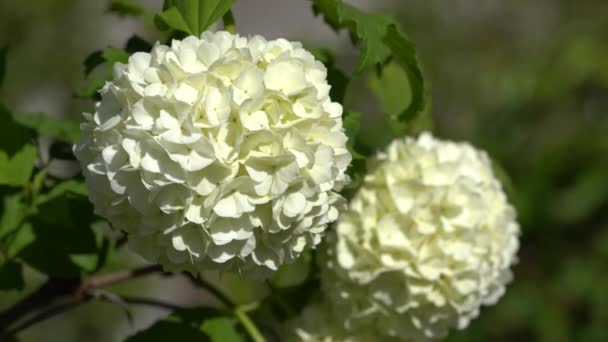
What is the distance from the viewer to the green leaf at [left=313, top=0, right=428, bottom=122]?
3.07ft

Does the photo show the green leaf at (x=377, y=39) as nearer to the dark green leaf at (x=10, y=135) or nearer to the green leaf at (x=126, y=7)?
the green leaf at (x=126, y=7)

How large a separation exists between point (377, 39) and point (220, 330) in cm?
44

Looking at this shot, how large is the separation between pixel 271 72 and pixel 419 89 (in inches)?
10.3

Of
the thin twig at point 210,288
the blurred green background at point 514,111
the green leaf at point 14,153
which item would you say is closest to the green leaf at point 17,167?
the green leaf at point 14,153

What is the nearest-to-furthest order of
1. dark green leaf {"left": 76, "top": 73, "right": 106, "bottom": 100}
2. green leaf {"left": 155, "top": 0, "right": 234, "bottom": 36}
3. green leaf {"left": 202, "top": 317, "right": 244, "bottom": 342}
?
green leaf {"left": 155, "top": 0, "right": 234, "bottom": 36} < dark green leaf {"left": 76, "top": 73, "right": 106, "bottom": 100} < green leaf {"left": 202, "top": 317, "right": 244, "bottom": 342}

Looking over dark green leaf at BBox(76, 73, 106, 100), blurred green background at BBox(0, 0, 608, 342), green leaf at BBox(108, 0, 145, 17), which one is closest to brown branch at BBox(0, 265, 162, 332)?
dark green leaf at BBox(76, 73, 106, 100)

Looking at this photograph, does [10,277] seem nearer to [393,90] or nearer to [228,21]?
[228,21]

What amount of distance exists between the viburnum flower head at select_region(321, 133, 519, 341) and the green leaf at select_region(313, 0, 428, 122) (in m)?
0.20

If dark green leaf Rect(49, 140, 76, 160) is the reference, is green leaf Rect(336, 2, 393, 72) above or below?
above

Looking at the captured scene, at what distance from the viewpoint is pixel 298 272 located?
1.72 meters

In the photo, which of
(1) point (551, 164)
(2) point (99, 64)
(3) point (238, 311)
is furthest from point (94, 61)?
(1) point (551, 164)

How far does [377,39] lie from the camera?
3.15ft

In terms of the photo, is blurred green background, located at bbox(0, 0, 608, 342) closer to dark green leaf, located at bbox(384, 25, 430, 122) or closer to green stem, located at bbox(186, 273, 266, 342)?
green stem, located at bbox(186, 273, 266, 342)

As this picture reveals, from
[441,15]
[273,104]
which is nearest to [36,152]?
[273,104]
